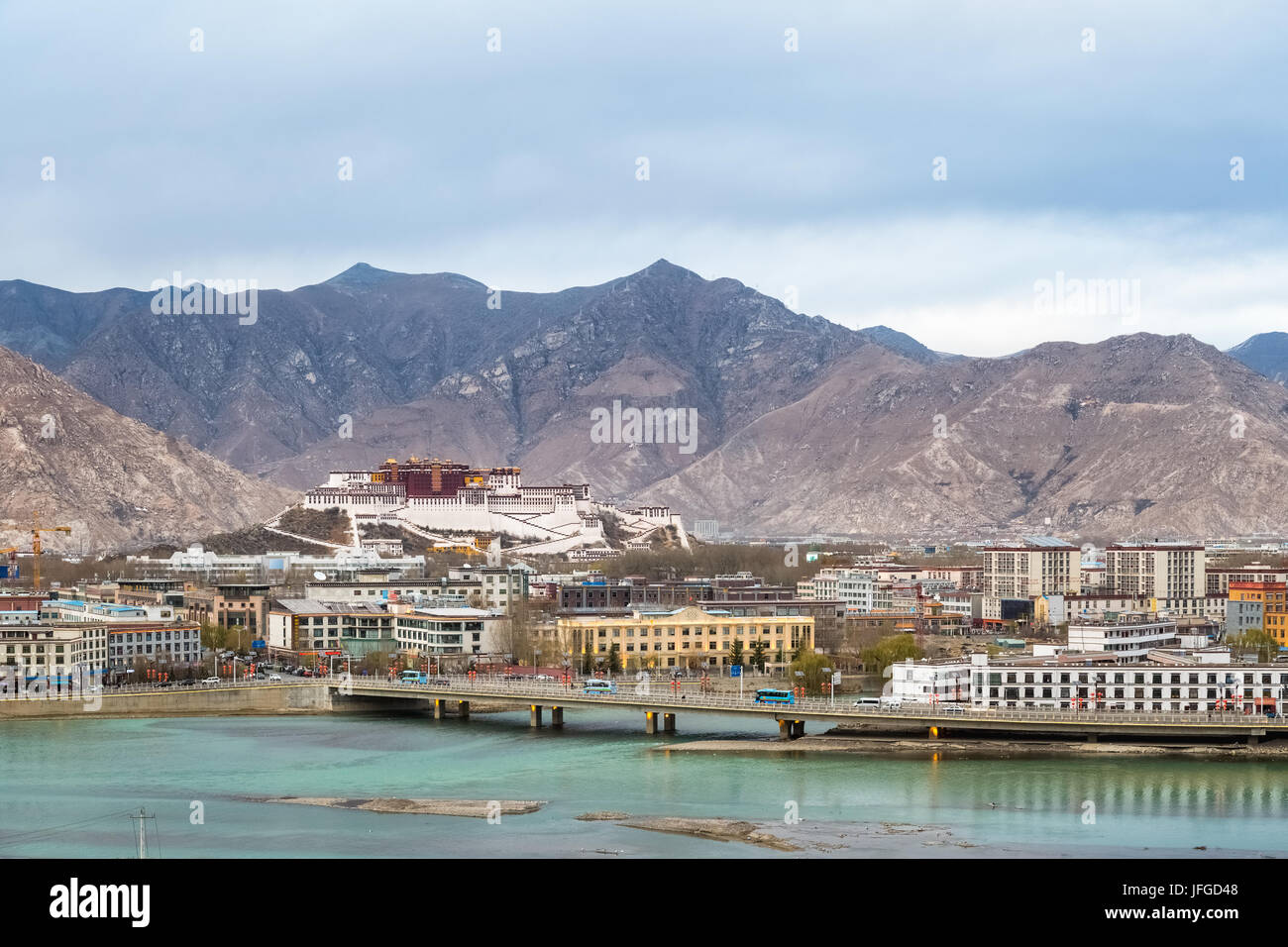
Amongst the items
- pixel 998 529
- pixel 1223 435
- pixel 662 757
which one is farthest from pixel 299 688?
pixel 1223 435

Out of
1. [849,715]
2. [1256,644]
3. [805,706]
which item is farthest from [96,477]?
[849,715]

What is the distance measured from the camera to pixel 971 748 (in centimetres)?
4169

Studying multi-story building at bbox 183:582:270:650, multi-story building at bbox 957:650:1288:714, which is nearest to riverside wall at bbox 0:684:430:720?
multi-story building at bbox 183:582:270:650

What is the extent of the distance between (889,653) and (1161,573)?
37.2 meters

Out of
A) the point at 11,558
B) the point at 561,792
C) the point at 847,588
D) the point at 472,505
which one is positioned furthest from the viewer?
the point at 472,505

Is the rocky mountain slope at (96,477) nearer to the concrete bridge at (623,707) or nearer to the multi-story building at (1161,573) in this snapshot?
the multi-story building at (1161,573)

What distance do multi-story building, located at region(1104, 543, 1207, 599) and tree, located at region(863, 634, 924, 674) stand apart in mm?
31051

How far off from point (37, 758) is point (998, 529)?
15379 cm

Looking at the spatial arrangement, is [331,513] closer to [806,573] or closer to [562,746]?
[806,573]

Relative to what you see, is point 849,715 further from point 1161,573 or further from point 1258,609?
point 1161,573

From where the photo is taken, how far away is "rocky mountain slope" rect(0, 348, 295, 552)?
13688cm

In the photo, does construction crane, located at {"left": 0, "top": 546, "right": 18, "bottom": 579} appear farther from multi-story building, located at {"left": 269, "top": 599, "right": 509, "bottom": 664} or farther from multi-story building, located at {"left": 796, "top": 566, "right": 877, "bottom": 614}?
multi-story building, located at {"left": 796, "top": 566, "right": 877, "bottom": 614}

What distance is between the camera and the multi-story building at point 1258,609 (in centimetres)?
7200

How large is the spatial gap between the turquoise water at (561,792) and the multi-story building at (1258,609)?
106ft
